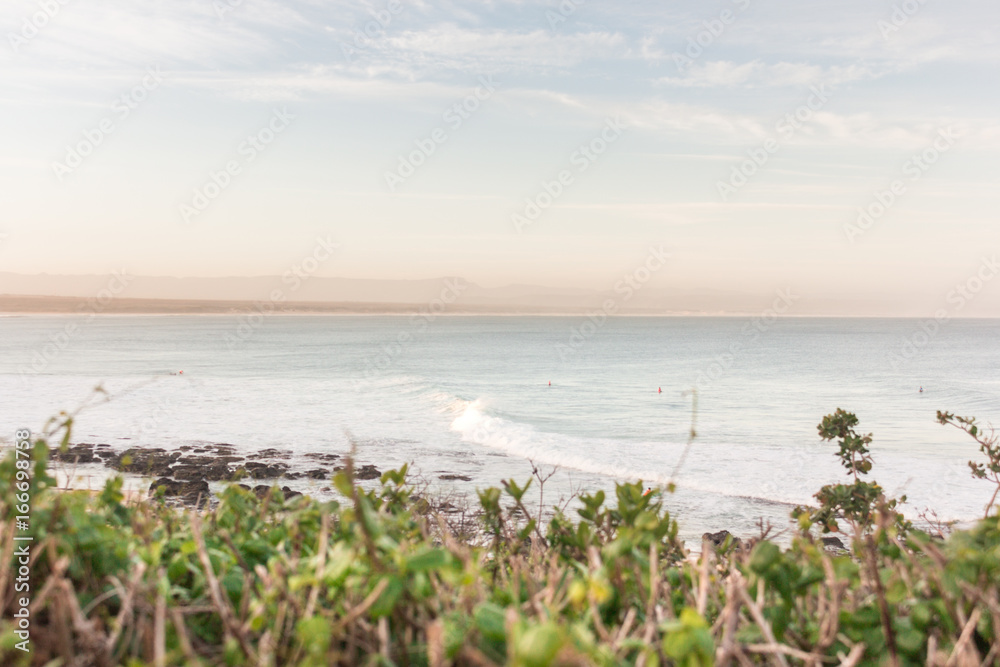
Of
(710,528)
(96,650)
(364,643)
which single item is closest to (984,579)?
(364,643)

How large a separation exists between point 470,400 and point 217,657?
30.2m

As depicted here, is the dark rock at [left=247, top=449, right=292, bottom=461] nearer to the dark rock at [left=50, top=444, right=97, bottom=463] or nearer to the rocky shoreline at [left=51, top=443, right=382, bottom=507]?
the rocky shoreline at [left=51, top=443, right=382, bottom=507]

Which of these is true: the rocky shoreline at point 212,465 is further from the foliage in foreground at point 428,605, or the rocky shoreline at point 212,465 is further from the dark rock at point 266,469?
the foliage in foreground at point 428,605

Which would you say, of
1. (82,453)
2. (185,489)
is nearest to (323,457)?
(185,489)

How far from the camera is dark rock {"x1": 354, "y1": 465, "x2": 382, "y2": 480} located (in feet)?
50.1

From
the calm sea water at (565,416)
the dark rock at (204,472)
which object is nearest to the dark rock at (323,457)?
the calm sea water at (565,416)

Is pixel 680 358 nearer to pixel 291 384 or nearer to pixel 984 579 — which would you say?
pixel 291 384

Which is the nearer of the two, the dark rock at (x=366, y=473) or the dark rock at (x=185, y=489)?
the dark rock at (x=185, y=489)

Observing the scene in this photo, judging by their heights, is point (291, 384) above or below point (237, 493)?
above

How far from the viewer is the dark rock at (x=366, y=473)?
601 inches

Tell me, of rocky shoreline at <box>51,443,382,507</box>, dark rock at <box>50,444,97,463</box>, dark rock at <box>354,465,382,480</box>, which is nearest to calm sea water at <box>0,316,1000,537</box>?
dark rock at <box>354,465,382,480</box>

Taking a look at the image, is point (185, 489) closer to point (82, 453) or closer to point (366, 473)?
point (366, 473)

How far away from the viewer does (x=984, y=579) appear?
1.28 metres

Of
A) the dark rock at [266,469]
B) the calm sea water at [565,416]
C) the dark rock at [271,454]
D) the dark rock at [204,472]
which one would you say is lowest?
the dark rock at [204,472]
